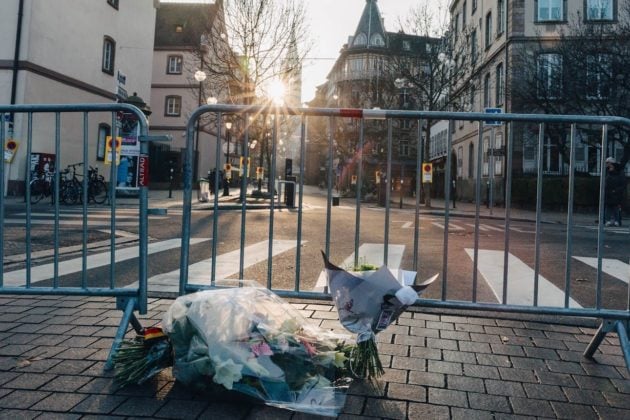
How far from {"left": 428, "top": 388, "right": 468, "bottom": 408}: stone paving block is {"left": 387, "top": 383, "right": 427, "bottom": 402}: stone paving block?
0.04 metres

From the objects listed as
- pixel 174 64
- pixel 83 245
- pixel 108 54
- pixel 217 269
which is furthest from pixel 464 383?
pixel 174 64

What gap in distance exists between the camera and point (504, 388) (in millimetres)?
2342

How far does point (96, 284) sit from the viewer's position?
173 inches

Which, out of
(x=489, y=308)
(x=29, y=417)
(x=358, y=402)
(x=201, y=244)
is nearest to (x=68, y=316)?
(x=29, y=417)

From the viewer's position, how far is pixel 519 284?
4.70 metres

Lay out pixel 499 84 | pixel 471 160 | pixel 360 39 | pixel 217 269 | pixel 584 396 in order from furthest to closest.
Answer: pixel 360 39
pixel 471 160
pixel 499 84
pixel 217 269
pixel 584 396

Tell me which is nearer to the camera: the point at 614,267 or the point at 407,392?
the point at 407,392

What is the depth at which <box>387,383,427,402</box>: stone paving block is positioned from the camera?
2.20 m

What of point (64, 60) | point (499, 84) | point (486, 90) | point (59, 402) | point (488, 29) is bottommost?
Answer: point (59, 402)

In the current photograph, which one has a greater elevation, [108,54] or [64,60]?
[108,54]

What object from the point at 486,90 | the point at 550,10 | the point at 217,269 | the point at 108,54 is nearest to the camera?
the point at 217,269

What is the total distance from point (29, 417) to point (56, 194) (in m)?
2.00

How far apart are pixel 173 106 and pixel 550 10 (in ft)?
101

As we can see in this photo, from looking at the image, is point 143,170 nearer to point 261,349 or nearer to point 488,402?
point 261,349
